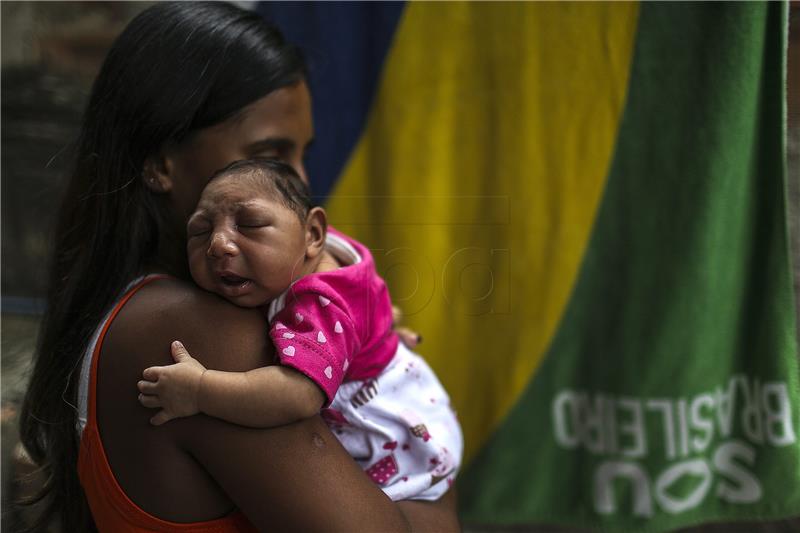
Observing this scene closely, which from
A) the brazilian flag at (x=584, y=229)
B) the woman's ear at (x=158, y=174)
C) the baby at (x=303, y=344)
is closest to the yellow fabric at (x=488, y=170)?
the brazilian flag at (x=584, y=229)

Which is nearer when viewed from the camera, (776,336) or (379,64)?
(776,336)

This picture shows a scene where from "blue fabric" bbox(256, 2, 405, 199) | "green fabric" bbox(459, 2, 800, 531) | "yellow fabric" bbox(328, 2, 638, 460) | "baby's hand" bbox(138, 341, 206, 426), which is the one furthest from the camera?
"blue fabric" bbox(256, 2, 405, 199)

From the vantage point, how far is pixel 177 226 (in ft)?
4.45

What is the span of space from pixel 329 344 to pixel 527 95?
1141 millimetres

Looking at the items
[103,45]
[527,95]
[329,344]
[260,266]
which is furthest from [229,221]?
[103,45]

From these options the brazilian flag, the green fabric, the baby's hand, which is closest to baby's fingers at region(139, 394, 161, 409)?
the baby's hand

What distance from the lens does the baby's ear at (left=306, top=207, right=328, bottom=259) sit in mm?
1225

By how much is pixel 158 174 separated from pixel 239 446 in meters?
0.52

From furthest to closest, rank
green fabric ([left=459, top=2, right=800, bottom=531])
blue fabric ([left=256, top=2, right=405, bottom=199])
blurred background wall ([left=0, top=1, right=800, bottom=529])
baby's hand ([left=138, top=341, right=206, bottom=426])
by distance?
blurred background wall ([left=0, top=1, right=800, bottom=529]), blue fabric ([left=256, top=2, right=405, bottom=199]), green fabric ([left=459, top=2, right=800, bottom=531]), baby's hand ([left=138, top=341, right=206, bottom=426])

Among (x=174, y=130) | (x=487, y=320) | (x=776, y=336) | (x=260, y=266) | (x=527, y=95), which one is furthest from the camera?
(x=487, y=320)

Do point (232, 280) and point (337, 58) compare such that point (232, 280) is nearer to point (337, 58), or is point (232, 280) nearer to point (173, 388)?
point (173, 388)

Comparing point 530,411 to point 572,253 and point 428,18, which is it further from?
point 428,18

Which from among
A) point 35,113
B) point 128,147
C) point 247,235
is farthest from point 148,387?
point 35,113

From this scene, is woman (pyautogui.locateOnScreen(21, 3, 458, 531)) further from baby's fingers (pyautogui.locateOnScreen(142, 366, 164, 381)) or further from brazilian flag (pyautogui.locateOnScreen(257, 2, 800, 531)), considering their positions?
brazilian flag (pyautogui.locateOnScreen(257, 2, 800, 531))
